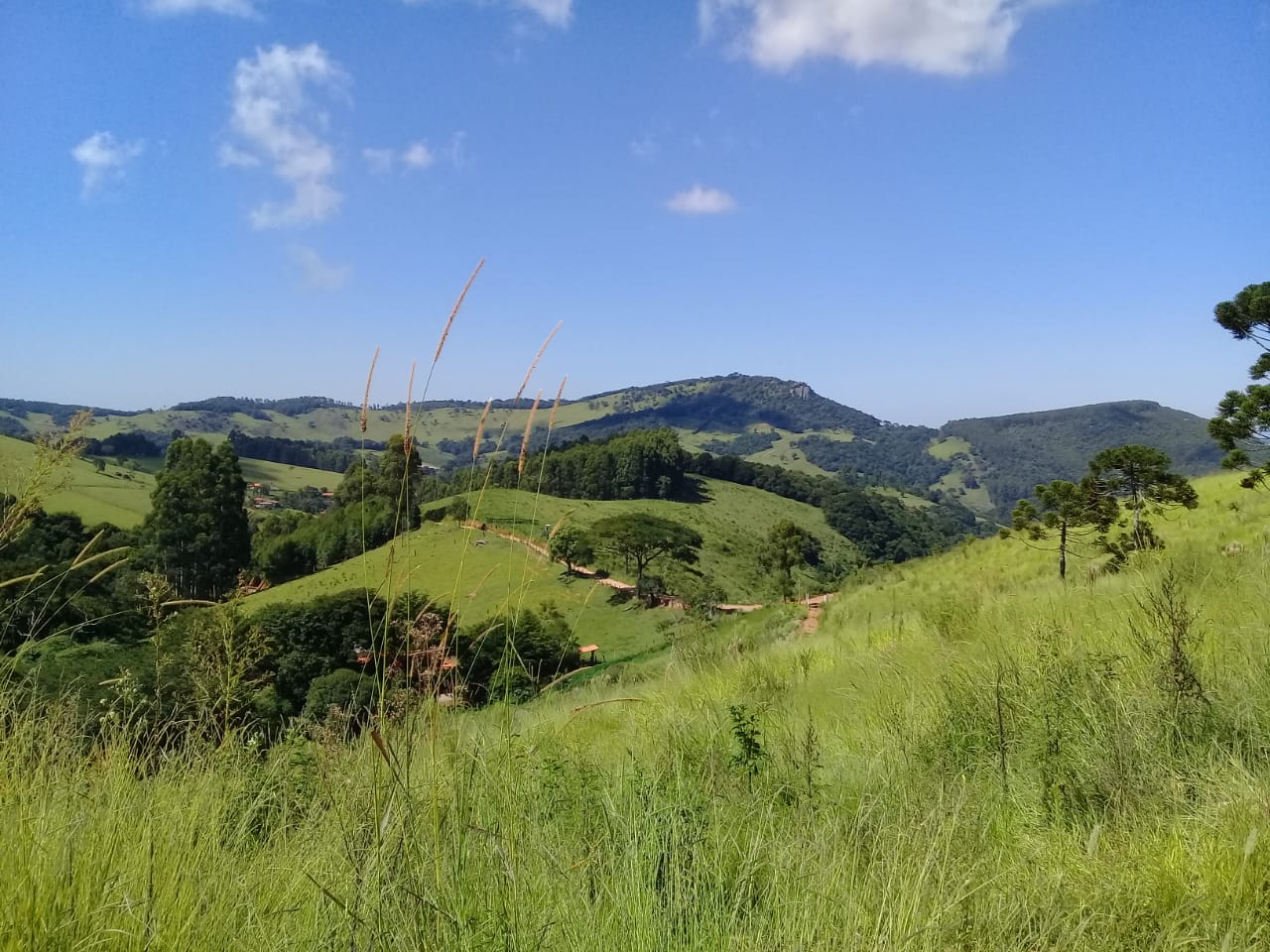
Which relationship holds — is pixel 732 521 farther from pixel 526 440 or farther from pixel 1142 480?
pixel 526 440

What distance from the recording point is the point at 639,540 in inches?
2165

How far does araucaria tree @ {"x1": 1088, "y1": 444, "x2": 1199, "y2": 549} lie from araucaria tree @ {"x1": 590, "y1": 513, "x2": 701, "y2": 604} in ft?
145

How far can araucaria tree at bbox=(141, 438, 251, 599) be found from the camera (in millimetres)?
57000

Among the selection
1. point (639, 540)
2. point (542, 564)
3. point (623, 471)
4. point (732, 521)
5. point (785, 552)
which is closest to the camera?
point (542, 564)

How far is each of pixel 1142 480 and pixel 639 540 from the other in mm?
45332

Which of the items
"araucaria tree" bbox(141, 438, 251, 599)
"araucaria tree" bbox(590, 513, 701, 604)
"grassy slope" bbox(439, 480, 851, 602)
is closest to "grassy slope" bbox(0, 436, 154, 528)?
"araucaria tree" bbox(141, 438, 251, 599)

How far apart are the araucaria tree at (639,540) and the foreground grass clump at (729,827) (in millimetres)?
50312

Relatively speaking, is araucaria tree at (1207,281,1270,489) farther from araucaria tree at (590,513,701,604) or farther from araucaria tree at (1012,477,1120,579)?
araucaria tree at (590,513,701,604)

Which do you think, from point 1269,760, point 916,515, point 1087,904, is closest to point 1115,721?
point 1269,760

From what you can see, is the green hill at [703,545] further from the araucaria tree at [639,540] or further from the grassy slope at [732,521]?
Answer: the araucaria tree at [639,540]

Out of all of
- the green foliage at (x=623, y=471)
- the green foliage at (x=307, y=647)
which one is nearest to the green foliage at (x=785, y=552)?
the green foliage at (x=307, y=647)

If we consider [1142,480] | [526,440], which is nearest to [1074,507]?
[1142,480]

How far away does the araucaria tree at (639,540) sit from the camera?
54.3 metres

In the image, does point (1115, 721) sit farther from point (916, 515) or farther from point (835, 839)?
point (916, 515)
